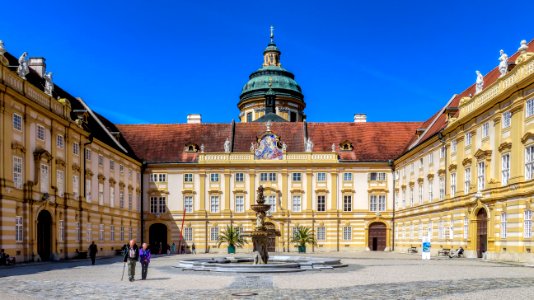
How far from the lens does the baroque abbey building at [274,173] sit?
31.4 metres

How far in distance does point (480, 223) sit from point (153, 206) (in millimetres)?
31420

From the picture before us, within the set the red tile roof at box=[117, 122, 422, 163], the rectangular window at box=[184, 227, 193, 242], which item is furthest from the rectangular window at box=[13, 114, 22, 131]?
the rectangular window at box=[184, 227, 193, 242]

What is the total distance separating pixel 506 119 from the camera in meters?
31.8

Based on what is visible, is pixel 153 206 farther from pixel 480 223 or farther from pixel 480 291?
pixel 480 291

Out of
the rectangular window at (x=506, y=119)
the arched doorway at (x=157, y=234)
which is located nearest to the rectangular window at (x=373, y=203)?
the arched doorway at (x=157, y=234)

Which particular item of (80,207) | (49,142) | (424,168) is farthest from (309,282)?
(424,168)

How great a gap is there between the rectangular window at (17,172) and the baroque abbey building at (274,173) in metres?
0.11

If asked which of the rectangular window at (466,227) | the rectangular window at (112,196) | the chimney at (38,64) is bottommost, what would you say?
the rectangular window at (466,227)

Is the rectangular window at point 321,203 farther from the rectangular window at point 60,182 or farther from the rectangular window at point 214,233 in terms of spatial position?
the rectangular window at point 60,182

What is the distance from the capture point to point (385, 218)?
5591 cm

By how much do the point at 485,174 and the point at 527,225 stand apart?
17.2 feet

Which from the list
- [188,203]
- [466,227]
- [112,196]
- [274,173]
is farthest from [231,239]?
[466,227]

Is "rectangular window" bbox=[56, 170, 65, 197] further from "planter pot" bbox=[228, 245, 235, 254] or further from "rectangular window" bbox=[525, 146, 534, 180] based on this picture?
"rectangular window" bbox=[525, 146, 534, 180]

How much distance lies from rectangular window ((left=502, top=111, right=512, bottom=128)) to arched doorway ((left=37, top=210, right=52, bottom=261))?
2594cm
